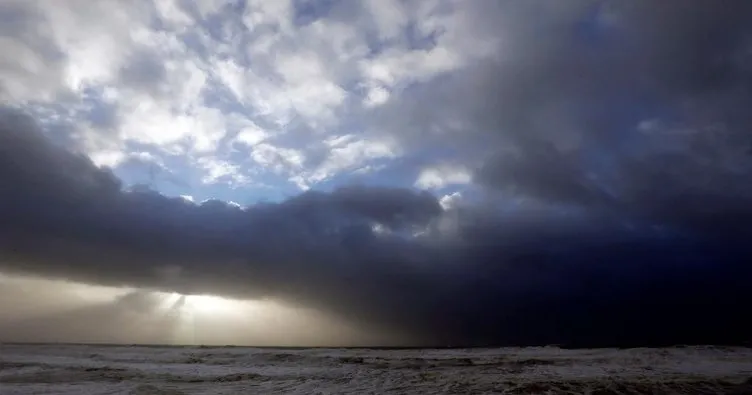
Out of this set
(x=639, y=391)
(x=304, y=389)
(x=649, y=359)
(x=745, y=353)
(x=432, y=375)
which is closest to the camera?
(x=639, y=391)

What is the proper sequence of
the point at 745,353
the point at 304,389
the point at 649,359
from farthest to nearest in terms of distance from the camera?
the point at 745,353, the point at 649,359, the point at 304,389

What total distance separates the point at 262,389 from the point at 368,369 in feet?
35.0

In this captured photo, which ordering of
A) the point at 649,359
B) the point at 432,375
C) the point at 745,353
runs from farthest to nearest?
the point at 745,353 < the point at 649,359 < the point at 432,375

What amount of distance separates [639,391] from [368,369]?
1850cm

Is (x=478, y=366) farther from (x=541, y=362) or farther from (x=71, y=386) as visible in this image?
(x=71, y=386)

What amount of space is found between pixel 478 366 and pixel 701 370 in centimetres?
1449

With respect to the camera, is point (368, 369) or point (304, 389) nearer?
point (304, 389)

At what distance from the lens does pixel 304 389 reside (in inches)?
973

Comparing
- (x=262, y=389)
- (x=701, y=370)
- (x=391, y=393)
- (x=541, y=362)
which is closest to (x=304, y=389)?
(x=262, y=389)

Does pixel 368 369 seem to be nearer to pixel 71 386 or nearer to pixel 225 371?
pixel 225 371

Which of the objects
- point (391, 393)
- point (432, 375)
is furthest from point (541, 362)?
point (391, 393)

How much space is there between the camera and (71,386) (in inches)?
984

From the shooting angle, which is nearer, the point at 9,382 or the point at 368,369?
the point at 9,382

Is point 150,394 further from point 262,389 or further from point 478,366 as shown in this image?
point 478,366
